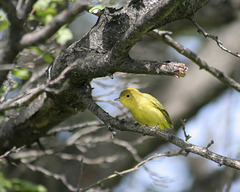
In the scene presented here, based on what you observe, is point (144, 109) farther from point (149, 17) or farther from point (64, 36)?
point (149, 17)

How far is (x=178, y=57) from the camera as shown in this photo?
889 centimetres

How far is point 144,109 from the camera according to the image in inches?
183

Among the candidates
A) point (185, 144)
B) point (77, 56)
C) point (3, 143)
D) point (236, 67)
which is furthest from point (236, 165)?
point (236, 67)

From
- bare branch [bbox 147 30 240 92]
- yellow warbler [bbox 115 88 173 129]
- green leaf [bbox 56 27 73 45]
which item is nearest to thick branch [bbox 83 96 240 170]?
green leaf [bbox 56 27 73 45]

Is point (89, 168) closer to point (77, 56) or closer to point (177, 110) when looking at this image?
point (177, 110)

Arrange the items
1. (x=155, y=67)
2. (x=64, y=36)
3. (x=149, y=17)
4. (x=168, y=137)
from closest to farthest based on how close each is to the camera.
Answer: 1. (x=149, y=17)
2. (x=155, y=67)
3. (x=168, y=137)
4. (x=64, y=36)

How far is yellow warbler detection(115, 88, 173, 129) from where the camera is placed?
15.2ft

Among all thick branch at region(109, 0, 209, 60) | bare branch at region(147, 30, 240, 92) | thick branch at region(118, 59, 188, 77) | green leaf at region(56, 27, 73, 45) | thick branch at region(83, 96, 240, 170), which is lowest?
thick branch at region(83, 96, 240, 170)

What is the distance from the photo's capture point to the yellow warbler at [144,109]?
183 inches

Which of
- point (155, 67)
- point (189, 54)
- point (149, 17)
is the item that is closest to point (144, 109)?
point (189, 54)

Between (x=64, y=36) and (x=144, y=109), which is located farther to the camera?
(x=144, y=109)

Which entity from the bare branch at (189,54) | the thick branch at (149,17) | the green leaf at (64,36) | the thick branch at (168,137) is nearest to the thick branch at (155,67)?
the thick branch at (149,17)

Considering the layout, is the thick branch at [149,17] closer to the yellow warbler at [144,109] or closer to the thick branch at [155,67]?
the thick branch at [155,67]

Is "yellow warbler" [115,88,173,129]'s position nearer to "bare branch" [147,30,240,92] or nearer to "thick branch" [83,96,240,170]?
"bare branch" [147,30,240,92]
